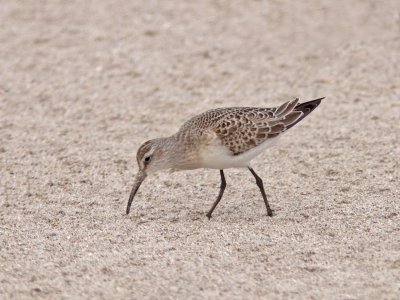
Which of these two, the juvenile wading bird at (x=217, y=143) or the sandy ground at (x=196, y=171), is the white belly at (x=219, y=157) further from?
the sandy ground at (x=196, y=171)

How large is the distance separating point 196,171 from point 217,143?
1.54 metres

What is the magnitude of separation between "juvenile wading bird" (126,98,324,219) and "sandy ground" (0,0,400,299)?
0.52 m

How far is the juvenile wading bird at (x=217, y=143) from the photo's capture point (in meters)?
7.52

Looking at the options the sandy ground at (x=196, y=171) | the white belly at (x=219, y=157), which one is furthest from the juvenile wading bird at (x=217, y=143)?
the sandy ground at (x=196, y=171)

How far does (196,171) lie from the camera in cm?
902

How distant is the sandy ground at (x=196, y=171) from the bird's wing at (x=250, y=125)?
709 millimetres

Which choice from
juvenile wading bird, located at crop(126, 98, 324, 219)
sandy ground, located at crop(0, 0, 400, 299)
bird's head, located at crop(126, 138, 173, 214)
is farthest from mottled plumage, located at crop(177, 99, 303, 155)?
sandy ground, located at crop(0, 0, 400, 299)

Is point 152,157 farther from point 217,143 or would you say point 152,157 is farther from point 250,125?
point 250,125

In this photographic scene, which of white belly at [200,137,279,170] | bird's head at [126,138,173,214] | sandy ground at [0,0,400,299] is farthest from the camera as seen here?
bird's head at [126,138,173,214]

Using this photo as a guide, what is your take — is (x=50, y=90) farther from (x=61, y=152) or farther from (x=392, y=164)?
(x=392, y=164)

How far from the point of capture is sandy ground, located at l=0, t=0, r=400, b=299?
652 centimetres

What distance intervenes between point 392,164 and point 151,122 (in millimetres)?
3100

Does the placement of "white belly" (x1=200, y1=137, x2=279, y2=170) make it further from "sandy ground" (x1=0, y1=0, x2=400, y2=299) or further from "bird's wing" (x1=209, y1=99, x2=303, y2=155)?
"sandy ground" (x1=0, y1=0, x2=400, y2=299)

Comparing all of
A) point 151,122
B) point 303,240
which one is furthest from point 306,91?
point 303,240
